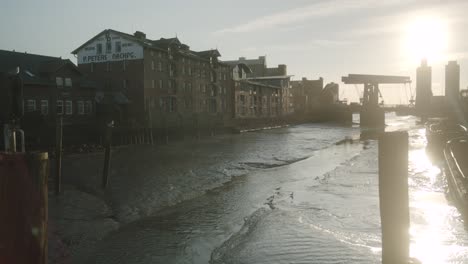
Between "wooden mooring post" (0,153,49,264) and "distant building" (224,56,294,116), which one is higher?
"distant building" (224,56,294,116)

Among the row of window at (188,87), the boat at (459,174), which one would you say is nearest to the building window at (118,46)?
the row of window at (188,87)

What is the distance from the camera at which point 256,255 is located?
10.2 m

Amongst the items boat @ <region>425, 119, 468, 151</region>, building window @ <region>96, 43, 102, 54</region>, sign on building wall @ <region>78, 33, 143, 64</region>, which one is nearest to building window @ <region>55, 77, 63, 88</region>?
sign on building wall @ <region>78, 33, 143, 64</region>

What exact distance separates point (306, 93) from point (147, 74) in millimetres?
77916

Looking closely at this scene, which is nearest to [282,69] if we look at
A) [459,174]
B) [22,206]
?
[459,174]

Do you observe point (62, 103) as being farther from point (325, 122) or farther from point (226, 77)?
point (325, 122)

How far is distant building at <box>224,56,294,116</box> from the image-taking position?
103 metres

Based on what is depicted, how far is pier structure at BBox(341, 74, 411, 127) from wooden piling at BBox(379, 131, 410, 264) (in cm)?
6436

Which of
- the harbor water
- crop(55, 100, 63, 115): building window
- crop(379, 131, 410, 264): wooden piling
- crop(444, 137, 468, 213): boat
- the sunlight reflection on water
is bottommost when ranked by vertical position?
the harbor water

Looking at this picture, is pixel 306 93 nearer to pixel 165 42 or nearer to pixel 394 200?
pixel 165 42

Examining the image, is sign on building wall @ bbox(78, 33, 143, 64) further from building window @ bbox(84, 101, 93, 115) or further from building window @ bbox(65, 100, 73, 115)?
building window @ bbox(65, 100, 73, 115)

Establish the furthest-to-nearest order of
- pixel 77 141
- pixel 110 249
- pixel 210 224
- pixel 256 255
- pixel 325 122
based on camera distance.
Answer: pixel 325 122
pixel 77 141
pixel 210 224
pixel 110 249
pixel 256 255

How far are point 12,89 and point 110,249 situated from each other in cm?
534

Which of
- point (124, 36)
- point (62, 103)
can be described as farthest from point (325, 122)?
point (62, 103)
